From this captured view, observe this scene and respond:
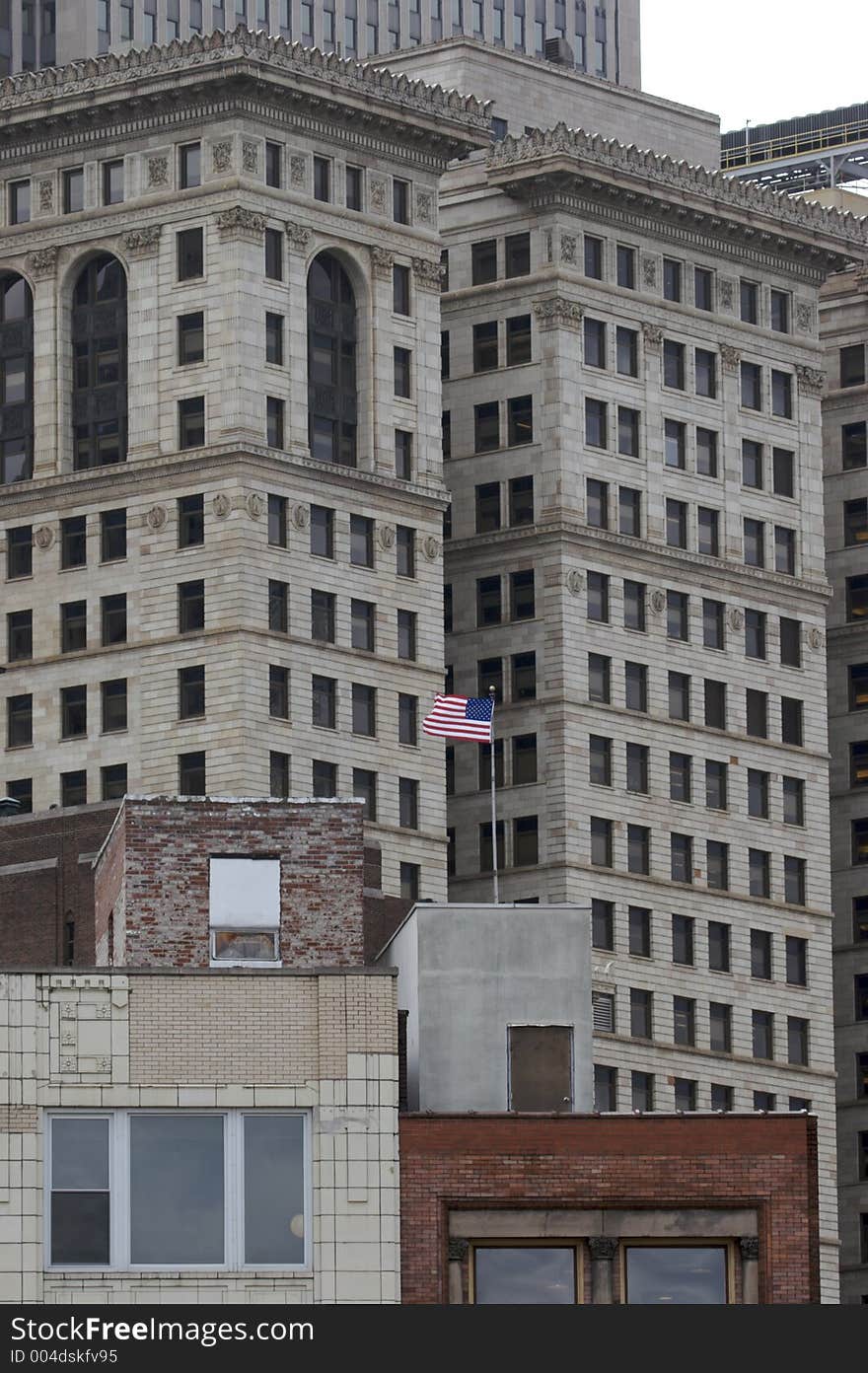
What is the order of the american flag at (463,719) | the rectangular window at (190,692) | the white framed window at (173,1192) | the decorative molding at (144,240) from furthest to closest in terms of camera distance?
the decorative molding at (144,240) → the rectangular window at (190,692) → the american flag at (463,719) → the white framed window at (173,1192)

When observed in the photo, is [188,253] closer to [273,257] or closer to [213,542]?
[273,257]

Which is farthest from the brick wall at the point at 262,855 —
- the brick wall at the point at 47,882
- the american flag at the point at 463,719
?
the brick wall at the point at 47,882

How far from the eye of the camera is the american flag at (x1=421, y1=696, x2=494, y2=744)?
142875mm

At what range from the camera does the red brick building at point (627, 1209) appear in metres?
89.8

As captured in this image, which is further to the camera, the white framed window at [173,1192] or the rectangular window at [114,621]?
the rectangular window at [114,621]

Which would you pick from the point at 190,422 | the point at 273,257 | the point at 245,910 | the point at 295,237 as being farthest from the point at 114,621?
the point at 245,910

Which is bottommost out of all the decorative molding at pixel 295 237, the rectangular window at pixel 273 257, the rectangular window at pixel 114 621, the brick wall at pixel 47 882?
the brick wall at pixel 47 882

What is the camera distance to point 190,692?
19362 cm

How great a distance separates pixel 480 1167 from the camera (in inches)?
3533

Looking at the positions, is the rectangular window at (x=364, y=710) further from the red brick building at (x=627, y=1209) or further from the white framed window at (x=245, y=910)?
the red brick building at (x=627, y=1209)

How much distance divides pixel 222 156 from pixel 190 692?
21.8 meters

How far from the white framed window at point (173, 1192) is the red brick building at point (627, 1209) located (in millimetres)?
3424
